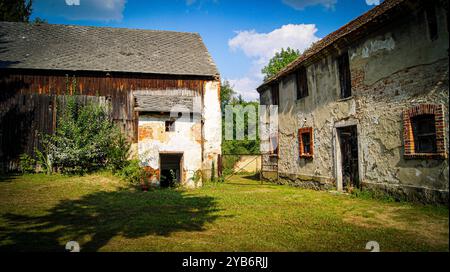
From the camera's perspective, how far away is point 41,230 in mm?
5453

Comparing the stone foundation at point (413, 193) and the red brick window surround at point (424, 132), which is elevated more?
the red brick window surround at point (424, 132)

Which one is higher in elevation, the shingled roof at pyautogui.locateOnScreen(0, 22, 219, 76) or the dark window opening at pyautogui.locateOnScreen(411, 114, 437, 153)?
the shingled roof at pyautogui.locateOnScreen(0, 22, 219, 76)

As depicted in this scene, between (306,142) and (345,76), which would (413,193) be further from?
(306,142)

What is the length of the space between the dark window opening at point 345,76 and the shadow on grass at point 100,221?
644 centimetres

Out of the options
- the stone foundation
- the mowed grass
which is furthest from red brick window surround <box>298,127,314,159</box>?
the stone foundation

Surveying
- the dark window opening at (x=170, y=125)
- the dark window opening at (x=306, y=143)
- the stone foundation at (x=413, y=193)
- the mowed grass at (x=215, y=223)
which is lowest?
the mowed grass at (x=215, y=223)

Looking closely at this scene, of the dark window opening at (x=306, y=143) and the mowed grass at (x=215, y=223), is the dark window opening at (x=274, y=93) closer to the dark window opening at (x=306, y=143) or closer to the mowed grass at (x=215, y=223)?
the dark window opening at (x=306, y=143)

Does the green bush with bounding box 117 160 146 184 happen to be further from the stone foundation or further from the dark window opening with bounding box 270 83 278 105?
the stone foundation

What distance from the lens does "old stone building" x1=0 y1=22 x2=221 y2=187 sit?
1440 centimetres

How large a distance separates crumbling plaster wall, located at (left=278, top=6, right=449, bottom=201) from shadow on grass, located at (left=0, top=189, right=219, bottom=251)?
210 inches

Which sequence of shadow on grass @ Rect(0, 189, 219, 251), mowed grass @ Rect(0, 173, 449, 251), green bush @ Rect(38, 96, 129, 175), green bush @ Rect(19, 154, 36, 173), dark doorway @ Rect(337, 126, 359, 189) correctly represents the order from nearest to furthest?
1. mowed grass @ Rect(0, 173, 449, 251)
2. shadow on grass @ Rect(0, 189, 219, 251)
3. dark doorway @ Rect(337, 126, 359, 189)
4. green bush @ Rect(38, 96, 129, 175)
5. green bush @ Rect(19, 154, 36, 173)

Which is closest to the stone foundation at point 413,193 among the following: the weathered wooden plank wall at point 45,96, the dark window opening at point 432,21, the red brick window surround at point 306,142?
the red brick window surround at point 306,142

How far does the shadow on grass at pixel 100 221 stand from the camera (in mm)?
4750

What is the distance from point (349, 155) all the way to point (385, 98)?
2683 millimetres
